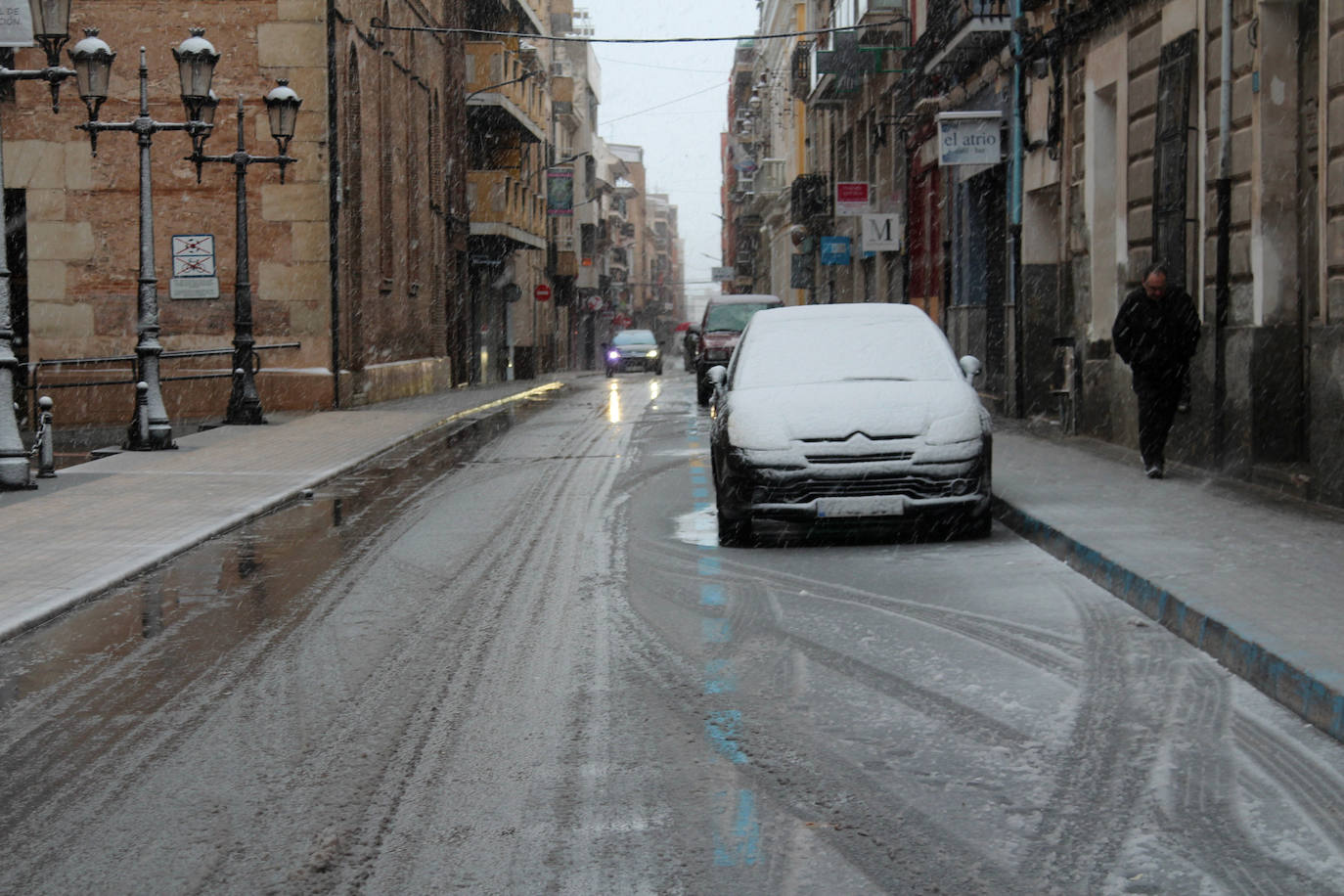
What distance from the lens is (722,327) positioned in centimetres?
3231

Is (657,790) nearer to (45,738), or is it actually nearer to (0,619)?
(45,738)

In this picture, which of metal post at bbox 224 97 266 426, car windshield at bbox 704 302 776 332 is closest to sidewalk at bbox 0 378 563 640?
metal post at bbox 224 97 266 426

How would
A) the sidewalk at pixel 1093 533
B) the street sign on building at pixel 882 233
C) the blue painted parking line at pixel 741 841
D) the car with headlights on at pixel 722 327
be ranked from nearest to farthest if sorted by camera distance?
the blue painted parking line at pixel 741 841 → the sidewalk at pixel 1093 533 → the street sign on building at pixel 882 233 → the car with headlights on at pixel 722 327

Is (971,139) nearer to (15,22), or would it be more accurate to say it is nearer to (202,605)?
(15,22)

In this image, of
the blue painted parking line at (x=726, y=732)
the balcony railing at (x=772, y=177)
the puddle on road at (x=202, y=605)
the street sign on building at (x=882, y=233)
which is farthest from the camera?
the balcony railing at (x=772, y=177)

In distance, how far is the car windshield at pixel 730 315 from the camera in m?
32.3

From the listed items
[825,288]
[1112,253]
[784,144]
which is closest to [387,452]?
[1112,253]

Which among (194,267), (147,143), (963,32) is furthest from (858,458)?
(194,267)

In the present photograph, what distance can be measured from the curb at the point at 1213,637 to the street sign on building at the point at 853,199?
24458 mm

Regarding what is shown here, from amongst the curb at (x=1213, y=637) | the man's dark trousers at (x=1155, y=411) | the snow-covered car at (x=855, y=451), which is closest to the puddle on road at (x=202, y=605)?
the snow-covered car at (x=855, y=451)

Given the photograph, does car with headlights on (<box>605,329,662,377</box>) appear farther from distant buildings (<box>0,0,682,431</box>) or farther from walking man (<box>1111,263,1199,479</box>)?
walking man (<box>1111,263,1199,479</box>)

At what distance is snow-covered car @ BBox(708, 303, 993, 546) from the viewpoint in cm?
1011

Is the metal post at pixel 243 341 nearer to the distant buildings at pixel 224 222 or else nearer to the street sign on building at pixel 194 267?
the distant buildings at pixel 224 222

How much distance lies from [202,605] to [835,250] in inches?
1251
